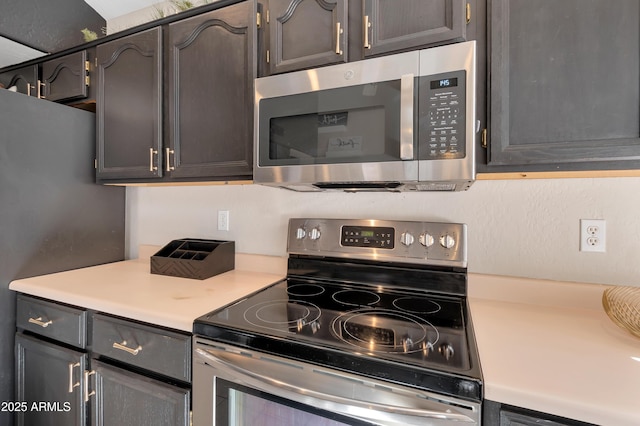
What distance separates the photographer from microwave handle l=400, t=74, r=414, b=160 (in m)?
0.91

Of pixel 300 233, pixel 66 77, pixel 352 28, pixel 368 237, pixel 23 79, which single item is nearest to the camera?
pixel 352 28

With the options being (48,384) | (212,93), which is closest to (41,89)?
(212,93)

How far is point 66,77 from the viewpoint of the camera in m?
1.65

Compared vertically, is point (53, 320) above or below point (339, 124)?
below

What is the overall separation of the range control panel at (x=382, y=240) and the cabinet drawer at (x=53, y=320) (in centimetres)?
85

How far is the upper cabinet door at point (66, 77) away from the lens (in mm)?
1602

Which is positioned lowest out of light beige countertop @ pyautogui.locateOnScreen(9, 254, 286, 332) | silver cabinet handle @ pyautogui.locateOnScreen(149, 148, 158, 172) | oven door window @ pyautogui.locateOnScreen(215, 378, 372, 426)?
oven door window @ pyautogui.locateOnScreen(215, 378, 372, 426)

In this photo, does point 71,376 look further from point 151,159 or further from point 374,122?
point 374,122

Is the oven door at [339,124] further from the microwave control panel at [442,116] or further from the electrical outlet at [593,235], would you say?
the electrical outlet at [593,235]

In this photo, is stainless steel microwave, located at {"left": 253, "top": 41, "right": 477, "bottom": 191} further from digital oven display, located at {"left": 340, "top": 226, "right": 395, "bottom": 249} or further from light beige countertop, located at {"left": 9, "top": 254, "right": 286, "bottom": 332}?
light beige countertop, located at {"left": 9, "top": 254, "right": 286, "bottom": 332}

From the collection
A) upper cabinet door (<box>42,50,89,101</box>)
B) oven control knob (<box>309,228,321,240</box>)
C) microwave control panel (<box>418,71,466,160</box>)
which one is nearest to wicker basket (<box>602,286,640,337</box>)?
microwave control panel (<box>418,71,466,160</box>)

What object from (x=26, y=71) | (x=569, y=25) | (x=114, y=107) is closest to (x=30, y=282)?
(x=114, y=107)

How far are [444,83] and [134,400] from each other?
1.43m

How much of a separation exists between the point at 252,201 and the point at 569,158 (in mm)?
1306
